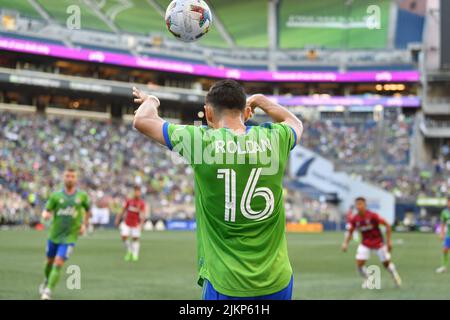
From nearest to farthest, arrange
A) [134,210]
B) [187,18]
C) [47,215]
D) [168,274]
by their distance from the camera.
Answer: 1. [187,18]
2. [47,215]
3. [168,274]
4. [134,210]

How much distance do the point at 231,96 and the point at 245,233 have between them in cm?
91

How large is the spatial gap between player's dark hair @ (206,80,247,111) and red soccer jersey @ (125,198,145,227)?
17.9 m

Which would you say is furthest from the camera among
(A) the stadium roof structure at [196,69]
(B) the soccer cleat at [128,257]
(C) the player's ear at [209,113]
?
(A) the stadium roof structure at [196,69]

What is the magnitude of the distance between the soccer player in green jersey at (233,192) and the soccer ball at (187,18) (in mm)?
1525

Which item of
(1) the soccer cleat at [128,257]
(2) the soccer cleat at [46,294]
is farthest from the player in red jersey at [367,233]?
(1) the soccer cleat at [128,257]

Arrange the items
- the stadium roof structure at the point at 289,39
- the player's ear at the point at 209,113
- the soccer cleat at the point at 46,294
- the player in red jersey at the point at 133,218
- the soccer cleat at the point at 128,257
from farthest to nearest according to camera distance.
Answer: the stadium roof structure at the point at 289,39, the player in red jersey at the point at 133,218, the soccer cleat at the point at 128,257, the soccer cleat at the point at 46,294, the player's ear at the point at 209,113

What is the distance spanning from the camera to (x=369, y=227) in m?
15.8

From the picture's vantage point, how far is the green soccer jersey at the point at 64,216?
12844mm

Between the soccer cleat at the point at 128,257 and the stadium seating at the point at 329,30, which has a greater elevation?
the stadium seating at the point at 329,30

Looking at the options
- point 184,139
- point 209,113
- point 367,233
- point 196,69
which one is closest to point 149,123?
point 184,139

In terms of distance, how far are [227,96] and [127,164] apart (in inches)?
1834

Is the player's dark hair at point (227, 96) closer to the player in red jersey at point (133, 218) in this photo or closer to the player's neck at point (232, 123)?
the player's neck at point (232, 123)

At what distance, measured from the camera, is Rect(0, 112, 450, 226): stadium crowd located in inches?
1678

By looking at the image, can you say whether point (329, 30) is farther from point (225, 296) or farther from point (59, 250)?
point (225, 296)
